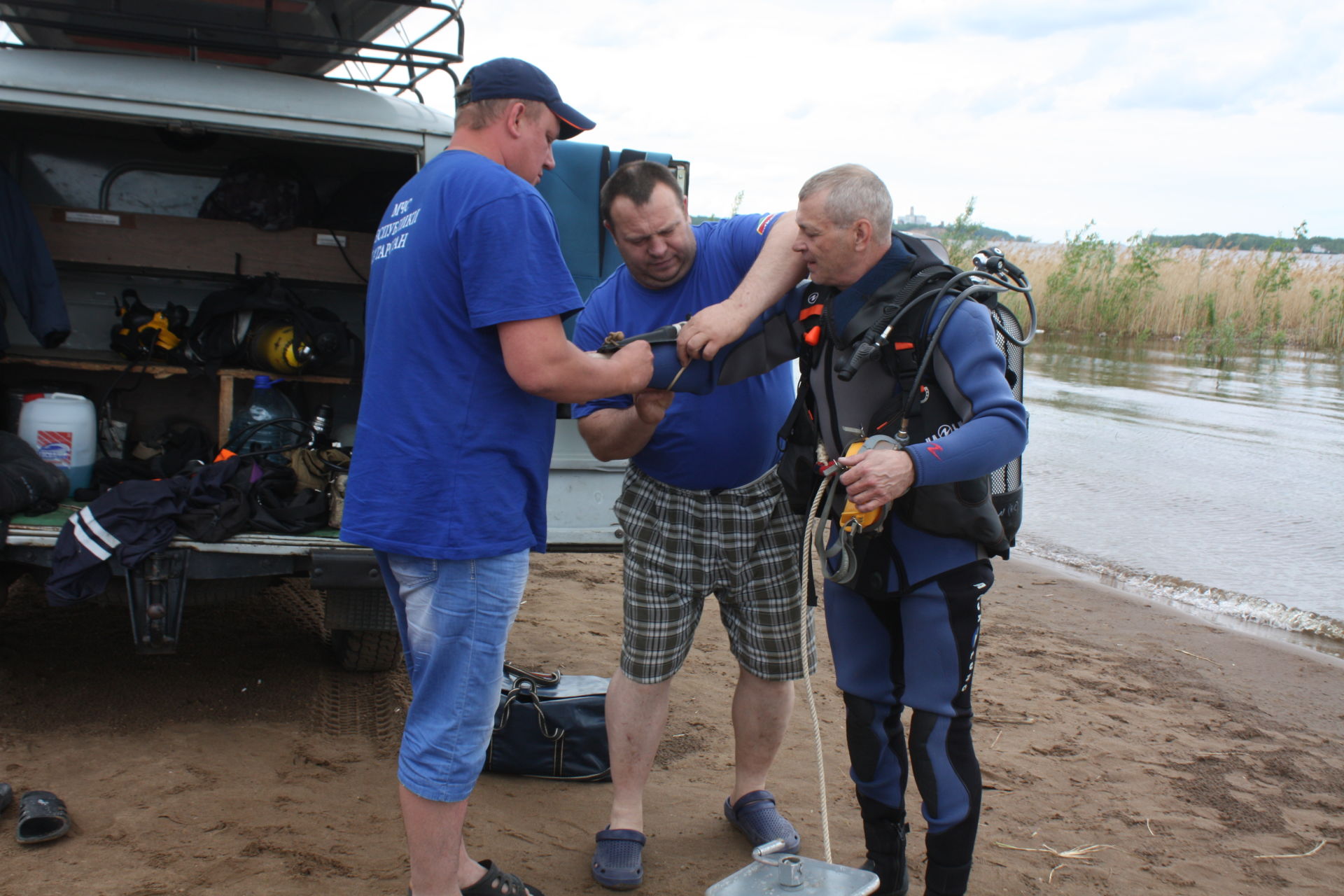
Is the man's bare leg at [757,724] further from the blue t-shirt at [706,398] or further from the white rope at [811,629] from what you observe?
the blue t-shirt at [706,398]

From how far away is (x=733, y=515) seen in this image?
309 cm

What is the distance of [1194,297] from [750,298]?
21021 mm

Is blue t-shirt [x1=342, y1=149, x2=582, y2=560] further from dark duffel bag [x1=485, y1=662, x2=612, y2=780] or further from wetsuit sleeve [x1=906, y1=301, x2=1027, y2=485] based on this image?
dark duffel bag [x1=485, y1=662, x2=612, y2=780]

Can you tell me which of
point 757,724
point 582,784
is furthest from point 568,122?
point 582,784

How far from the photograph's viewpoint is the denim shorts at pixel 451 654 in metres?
2.38

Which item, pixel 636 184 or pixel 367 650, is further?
pixel 367 650

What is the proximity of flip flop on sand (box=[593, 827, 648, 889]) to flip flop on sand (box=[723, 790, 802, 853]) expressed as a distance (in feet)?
1.11

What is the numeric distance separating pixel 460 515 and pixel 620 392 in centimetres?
51

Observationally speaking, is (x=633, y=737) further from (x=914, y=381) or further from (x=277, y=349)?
(x=277, y=349)

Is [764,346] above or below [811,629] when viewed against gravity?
above

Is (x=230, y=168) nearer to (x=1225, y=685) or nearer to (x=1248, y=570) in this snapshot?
(x=1225, y=685)

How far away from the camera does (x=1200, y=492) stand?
8.60 meters

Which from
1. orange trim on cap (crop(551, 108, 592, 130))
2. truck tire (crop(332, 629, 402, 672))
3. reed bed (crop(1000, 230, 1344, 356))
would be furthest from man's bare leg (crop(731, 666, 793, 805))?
reed bed (crop(1000, 230, 1344, 356))

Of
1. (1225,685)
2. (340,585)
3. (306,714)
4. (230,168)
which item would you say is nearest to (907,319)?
(340,585)
